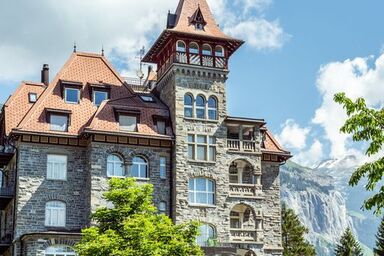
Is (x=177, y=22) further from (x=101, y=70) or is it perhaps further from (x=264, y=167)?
(x=264, y=167)

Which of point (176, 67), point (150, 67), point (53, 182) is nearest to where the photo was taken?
point (53, 182)

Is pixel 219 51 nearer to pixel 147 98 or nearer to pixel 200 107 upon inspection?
pixel 200 107

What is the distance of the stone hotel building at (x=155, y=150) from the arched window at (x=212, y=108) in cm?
7

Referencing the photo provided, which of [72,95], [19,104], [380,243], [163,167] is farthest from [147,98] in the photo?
[380,243]

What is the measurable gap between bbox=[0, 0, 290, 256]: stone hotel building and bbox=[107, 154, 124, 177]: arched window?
0.07 m

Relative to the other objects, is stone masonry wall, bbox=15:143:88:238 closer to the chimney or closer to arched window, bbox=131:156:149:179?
arched window, bbox=131:156:149:179

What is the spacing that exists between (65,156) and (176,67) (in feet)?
32.4

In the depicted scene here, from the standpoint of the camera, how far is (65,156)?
47281mm

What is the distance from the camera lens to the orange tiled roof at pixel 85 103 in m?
47.0

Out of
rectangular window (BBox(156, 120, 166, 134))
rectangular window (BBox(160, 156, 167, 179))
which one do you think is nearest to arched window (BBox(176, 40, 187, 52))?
rectangular window (BBox(156, 120, 166, 134))

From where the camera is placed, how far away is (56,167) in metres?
46.8

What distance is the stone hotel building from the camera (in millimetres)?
46000

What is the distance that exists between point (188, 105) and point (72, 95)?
8.13 m

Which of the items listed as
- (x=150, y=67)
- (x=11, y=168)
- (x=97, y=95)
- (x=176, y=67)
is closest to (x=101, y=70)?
(x=97, y=95)
